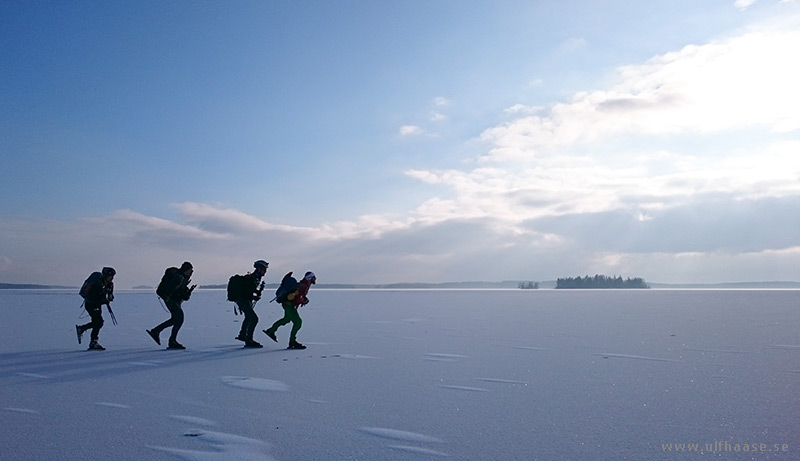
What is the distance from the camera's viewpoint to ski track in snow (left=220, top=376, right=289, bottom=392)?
6.04m

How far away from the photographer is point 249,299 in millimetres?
10133

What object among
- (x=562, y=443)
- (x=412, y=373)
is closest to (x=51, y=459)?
(x=562, y=443)

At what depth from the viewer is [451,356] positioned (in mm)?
8406

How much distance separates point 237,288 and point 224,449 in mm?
6640

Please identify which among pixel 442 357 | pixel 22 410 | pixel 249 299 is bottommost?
pixel 22 410

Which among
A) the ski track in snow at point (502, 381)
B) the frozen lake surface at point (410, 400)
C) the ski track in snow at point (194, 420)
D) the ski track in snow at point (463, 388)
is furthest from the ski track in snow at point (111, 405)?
the ski track in snow at point (502, 381)

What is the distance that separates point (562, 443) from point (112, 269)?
9.37m

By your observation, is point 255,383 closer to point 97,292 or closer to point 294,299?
point 294,299

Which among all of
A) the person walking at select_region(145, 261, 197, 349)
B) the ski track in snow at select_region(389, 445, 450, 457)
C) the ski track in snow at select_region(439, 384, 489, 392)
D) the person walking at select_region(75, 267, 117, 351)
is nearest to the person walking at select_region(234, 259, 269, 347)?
the person walking at select_region(145, 261, 197, 349)

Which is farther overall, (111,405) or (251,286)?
(251,286)

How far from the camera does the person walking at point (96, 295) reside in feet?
32.2

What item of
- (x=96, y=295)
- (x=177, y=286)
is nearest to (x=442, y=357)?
(x=177, y=286)

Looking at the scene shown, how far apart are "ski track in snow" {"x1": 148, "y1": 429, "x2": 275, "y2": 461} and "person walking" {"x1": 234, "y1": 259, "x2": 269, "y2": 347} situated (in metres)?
5.84

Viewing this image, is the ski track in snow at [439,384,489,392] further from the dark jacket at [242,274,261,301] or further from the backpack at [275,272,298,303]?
the dark jacket at [242,274,261,301]
